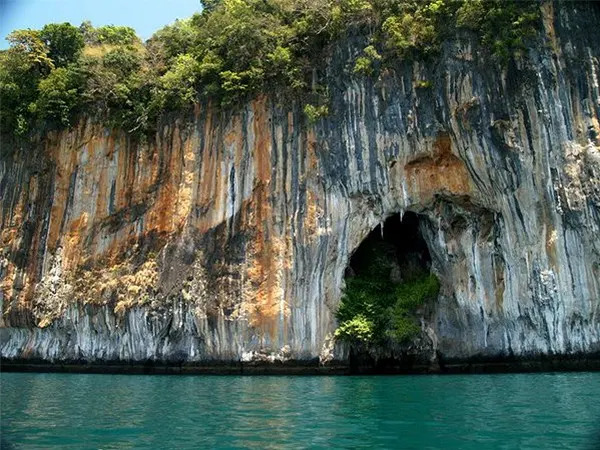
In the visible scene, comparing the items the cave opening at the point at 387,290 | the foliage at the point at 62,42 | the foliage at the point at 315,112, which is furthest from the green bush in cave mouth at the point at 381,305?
the foliage at the point at 62,42

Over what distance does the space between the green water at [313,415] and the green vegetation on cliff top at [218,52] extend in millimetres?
9862

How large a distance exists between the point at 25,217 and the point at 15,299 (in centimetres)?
325

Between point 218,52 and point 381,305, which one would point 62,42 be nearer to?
point 218,52

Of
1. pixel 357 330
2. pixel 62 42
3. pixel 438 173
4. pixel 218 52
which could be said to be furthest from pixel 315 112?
pixel 62 42

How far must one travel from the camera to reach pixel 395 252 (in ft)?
75.4

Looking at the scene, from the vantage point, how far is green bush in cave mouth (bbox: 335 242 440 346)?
20281 millimetres

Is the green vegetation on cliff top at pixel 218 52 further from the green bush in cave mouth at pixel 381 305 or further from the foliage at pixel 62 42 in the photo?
the green bush in cave mouth at pixel 381 305

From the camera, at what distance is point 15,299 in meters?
25.0

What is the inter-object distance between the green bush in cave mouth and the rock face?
496 millimetres

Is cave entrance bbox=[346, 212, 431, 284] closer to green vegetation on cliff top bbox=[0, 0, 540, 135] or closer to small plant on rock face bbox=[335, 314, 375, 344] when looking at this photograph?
small plant on rock face bbox=[335, 314, 375, 344]

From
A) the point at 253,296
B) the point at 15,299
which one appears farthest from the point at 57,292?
the point at 253,296

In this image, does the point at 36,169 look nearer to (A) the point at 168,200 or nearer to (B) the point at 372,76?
(A) the point at 168,200

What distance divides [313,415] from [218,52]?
16.0 meters

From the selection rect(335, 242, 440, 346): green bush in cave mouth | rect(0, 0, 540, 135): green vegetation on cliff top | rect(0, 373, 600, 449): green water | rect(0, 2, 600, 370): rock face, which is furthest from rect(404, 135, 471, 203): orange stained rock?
rect(0, 373, 600, 449): green water
